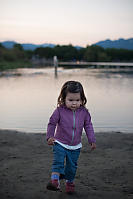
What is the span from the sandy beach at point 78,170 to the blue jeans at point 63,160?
223 millimetres

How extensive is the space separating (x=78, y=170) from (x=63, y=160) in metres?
0.83

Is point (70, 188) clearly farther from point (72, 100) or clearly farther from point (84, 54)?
point (84, 54)

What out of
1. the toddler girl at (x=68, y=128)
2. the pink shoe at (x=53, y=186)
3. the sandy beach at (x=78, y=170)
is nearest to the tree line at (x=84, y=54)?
the sandy beach at (x=78, y=170)

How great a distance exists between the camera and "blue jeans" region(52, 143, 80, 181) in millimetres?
2645

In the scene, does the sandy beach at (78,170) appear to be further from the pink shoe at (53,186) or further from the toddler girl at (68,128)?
the toddler girl at (68,128)

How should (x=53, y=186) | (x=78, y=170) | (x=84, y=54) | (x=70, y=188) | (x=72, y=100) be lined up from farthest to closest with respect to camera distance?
(x=84, y=54) → (x=78, y=170) → (x=70, y=188) → (x=72, y=100) → (x=53, y=186)

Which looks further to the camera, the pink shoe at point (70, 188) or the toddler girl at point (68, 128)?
the pink shoe at point (70, 188)

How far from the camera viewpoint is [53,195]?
2.67 meters

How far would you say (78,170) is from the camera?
342cm

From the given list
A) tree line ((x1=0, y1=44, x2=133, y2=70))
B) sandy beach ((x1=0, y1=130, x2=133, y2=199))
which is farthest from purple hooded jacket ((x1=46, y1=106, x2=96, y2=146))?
tree line ((x1=0, y1=44, x2=133, y2=70))

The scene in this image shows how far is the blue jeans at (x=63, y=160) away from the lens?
8.68 ft

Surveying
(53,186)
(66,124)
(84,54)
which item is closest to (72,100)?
(66,124)

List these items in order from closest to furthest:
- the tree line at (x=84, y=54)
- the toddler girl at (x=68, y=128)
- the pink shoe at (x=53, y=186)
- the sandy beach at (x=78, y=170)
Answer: the pink shoe at (x=53, y=186) < the toddler girl at (x=68, y=128) < the sandy beach at (x=78, y=170) < the tree line at (x=84, y=54)

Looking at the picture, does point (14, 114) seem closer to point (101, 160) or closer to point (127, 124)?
point (127, 124)
